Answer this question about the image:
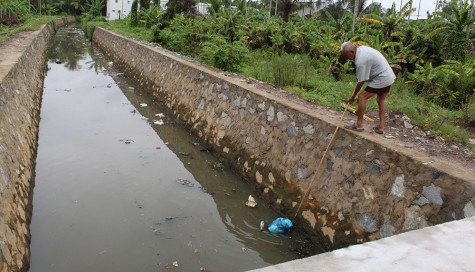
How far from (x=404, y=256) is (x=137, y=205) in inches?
149

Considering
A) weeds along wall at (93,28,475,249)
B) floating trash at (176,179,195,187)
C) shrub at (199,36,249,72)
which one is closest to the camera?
weeds along wall at (93,28,475,249)

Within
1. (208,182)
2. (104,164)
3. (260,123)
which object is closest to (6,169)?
(104,164)

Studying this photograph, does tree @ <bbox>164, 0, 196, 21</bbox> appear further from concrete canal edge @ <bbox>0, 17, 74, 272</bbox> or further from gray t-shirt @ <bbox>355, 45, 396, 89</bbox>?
gray t-shirt @ <bbox>355, 45, 396, 89</bbox>

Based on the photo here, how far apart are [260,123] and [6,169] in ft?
11.2

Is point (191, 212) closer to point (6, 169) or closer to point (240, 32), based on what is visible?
point (6, 169)

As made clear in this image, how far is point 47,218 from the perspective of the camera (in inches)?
187

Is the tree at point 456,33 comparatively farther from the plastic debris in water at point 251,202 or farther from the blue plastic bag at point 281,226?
the blue plastic bag at point 281,226

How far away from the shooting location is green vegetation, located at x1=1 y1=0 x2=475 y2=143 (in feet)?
23.6

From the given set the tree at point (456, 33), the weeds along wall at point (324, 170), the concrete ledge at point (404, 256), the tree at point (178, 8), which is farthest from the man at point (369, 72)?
the tree at point (178, 8)

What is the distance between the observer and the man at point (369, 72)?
14.8 feet

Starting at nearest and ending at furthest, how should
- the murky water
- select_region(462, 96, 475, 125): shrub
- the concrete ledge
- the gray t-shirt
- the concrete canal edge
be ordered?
the concrete ledge → the concrete canal edge → the murky water → the gray t-shirt → select_region(462, 96, 475, 125): shrub

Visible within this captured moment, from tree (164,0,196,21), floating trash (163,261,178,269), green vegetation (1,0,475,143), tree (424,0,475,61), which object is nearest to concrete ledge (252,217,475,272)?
floating trash (163,261,178,269)

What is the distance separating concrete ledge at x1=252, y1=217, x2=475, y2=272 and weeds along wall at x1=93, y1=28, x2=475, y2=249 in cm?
96

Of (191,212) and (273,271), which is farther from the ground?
(273,271)
